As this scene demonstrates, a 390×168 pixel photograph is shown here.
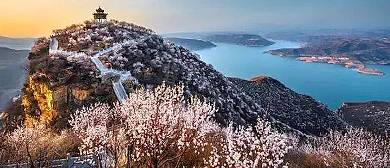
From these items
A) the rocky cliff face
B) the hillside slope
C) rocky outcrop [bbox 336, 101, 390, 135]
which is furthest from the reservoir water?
the hillside slope

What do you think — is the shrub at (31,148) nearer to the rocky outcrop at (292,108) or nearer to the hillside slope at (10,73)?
the rocky outcrop at (292,108)

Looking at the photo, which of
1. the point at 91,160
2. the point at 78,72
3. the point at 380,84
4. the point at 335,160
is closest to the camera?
the point at 91,160

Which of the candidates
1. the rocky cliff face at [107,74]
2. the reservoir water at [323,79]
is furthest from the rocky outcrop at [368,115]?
the rocky cliff face at [107,74]

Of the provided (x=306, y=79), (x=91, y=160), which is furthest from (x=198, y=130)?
(x=306, y=79)

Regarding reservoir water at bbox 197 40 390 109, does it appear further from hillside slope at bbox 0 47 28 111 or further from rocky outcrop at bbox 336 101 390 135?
hillside slope at bbox 0 47 28 111

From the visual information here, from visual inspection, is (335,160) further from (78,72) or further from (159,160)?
(78,72)

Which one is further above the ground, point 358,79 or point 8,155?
point 8,155
